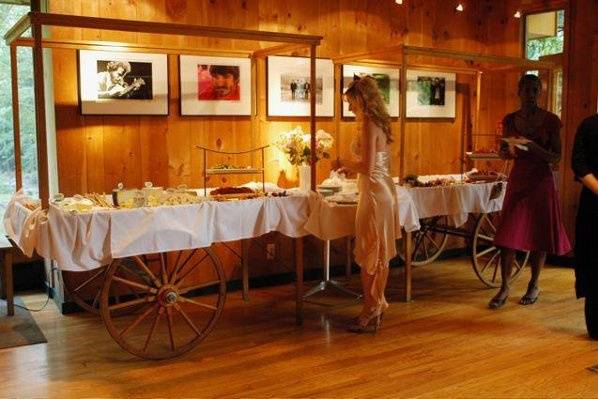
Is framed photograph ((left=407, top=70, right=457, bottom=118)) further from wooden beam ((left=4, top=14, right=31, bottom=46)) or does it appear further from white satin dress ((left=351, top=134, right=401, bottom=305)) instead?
Answer: wooden beam ((left=4, top=14, right=31, bottom=46))

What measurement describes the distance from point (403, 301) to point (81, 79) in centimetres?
274

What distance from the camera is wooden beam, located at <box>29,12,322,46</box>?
3152 mm

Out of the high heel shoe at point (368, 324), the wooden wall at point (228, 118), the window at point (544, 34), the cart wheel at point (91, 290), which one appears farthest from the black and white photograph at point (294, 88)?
the window at point (544, 34)

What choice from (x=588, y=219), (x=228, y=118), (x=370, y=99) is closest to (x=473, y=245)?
(x=588, y=219)

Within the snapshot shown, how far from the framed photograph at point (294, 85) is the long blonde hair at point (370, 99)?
1411mm

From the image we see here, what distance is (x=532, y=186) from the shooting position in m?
4.41

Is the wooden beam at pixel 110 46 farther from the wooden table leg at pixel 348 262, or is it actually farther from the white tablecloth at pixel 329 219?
the wooden table leg at pixel 348 262

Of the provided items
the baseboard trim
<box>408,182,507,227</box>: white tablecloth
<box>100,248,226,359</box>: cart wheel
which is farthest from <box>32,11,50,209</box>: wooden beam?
<box>408,182,507,227</box>: white tablecloth

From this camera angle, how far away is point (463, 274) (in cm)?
562

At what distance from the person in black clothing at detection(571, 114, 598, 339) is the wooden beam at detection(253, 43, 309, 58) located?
1748 mm

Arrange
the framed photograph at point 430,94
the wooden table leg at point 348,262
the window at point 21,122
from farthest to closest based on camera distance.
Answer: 1. the framed photograph at point 430,94
2. the wooden table leg at point 348,262
3. the window at point 21,122

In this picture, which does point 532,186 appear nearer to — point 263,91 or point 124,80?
point 263,91

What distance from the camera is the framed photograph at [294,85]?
5105 millimetres

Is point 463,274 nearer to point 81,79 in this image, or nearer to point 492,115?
point 492,115
